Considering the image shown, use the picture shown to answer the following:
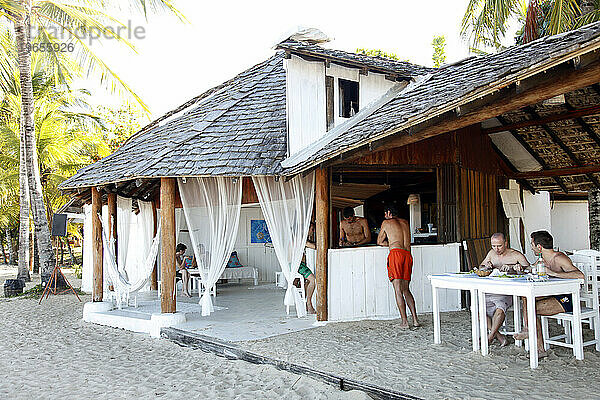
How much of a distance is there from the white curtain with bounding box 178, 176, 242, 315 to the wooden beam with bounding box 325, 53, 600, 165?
2603mm

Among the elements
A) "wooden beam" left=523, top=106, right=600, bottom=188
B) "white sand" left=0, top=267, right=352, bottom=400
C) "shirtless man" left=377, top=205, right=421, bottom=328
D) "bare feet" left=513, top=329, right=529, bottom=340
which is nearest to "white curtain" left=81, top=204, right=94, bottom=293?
"white sand" left=0, top=267, right=352, bottom=400

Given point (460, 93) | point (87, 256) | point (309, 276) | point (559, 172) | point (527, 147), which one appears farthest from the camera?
point (87, 256)

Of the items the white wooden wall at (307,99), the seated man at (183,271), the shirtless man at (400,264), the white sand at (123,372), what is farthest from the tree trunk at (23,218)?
the shirtless man at (400,264)

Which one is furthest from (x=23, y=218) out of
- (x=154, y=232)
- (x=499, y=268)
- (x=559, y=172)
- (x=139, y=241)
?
(x=499, y=268)

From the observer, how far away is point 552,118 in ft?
27.3

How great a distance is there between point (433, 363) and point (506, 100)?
8.49 feet

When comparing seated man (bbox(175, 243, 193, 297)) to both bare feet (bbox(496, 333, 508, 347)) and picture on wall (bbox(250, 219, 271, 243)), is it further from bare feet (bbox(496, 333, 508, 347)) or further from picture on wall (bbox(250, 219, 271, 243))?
bare feet (bbox(496, 333, 508, 347))

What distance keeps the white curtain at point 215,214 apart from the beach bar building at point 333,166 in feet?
0.07

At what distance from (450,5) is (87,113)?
61.5 feet

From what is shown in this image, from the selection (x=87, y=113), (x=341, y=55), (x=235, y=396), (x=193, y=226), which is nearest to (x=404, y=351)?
(x=235, y=396)

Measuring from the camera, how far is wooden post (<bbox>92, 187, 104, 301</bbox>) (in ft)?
32.3

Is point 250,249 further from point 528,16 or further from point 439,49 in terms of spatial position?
point 439,49

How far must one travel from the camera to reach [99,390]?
5.50 m

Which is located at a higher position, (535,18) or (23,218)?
(535,18)
